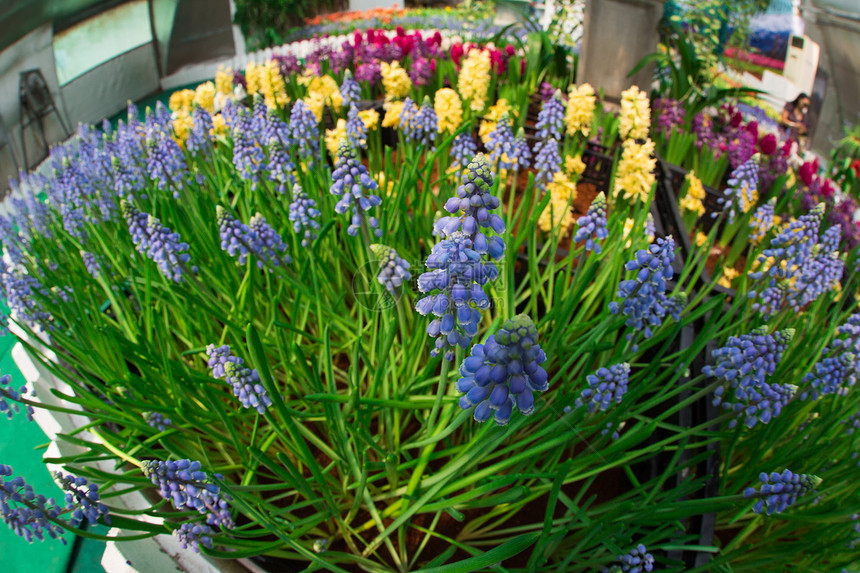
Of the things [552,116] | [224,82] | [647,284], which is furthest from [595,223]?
[224,82]

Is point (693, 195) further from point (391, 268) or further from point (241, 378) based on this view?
point (241, 378)

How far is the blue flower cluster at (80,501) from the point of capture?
141 centimetres

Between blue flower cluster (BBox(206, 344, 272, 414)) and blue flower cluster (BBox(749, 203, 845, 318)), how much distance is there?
2.17m

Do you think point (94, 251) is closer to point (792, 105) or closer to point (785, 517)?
point (785, 517)

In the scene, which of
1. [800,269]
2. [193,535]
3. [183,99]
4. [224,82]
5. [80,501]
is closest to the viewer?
[80,501]

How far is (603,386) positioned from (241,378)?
122cm

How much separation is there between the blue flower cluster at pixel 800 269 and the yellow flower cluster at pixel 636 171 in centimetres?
88

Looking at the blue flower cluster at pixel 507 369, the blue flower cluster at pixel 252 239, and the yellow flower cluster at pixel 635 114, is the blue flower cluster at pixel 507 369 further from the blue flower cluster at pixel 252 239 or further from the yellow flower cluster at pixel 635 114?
the yellow flower cluster at pixel 635 114

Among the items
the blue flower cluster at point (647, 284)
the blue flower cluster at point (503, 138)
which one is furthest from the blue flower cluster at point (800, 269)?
the blue flower cluster at point (503, 138)

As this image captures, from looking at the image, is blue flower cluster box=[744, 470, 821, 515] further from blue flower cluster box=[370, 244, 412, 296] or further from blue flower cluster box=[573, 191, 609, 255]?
blue flower cluster box=[370, 244, 412, 296]

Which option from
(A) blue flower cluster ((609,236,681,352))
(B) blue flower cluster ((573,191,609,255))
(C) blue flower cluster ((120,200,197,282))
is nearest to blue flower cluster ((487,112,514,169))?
(B) blue flower cluster ((573,191,609,255))

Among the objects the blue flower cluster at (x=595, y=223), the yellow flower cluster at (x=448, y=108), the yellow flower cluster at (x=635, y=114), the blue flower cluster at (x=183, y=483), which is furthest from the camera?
the yellow flower cluster at (x=635, y=114)

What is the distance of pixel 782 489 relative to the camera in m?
1.61

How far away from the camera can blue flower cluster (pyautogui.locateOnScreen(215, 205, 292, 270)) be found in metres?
2.06
